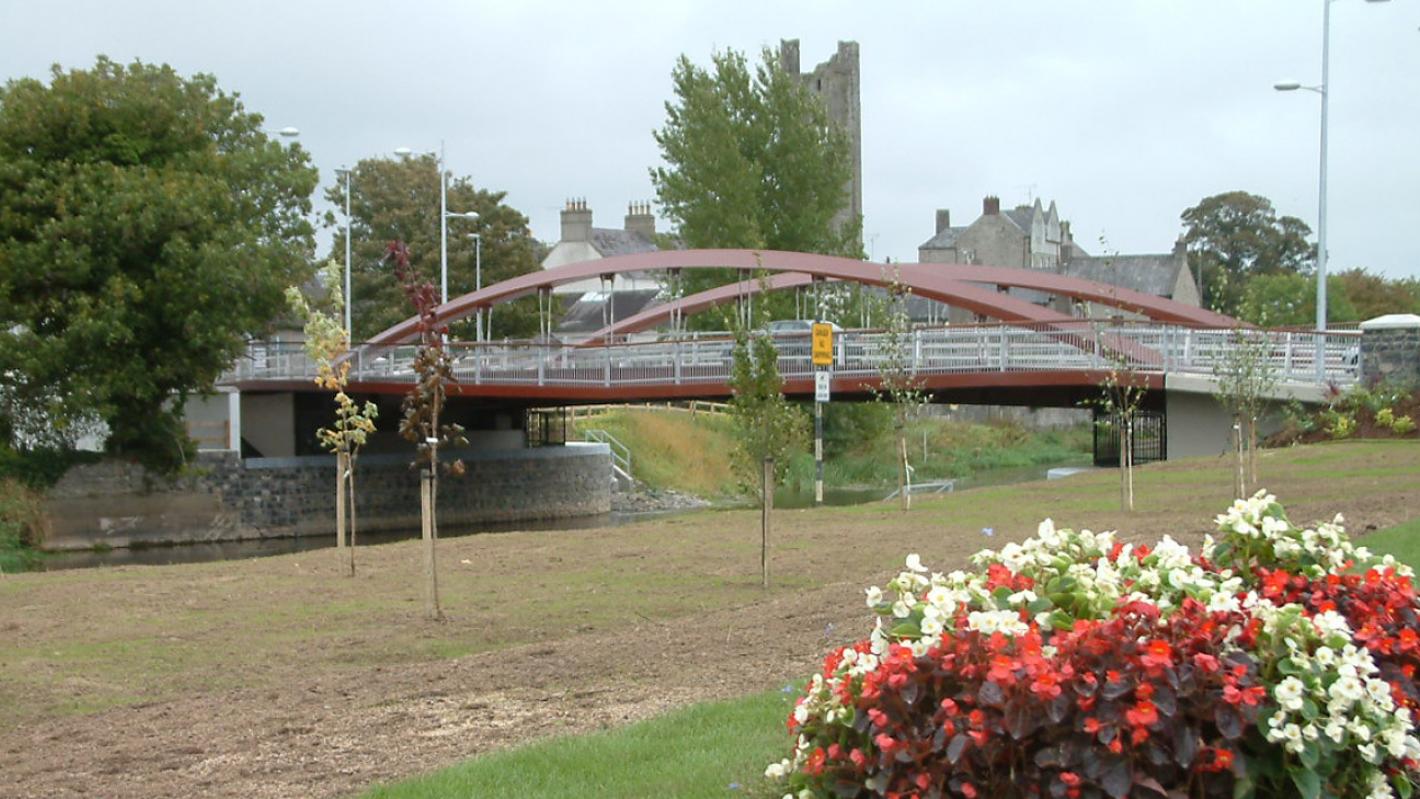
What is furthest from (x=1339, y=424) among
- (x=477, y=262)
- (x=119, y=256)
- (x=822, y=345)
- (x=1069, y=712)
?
(x=477, y=262)

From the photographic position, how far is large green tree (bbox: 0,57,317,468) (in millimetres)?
38344

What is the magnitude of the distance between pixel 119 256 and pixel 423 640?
2910 centimetres

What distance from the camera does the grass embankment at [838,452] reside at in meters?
60.7

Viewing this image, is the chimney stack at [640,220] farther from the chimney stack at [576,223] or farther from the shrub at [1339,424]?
the shrub at [1339,424]

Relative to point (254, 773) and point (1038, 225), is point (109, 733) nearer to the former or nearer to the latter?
point (254, 773)

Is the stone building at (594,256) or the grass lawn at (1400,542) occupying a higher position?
the stone building at (594,256)

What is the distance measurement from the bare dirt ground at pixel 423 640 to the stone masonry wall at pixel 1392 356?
10463mm

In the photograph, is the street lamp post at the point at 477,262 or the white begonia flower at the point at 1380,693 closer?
the white begonia flower at the point at 1380,693

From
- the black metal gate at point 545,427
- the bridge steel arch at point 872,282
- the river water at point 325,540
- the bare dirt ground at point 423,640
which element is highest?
the bridge steel arch at point 872,282

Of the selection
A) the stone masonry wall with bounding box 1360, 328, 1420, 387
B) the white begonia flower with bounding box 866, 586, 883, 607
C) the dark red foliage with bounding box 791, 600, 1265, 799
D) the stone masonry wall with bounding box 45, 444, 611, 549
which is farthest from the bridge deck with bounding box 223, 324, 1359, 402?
the dark red foliage with bounding box 791, 600, 1265, 799

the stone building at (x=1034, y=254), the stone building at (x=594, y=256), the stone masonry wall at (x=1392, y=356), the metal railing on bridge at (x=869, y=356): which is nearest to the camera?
the stone masonry wall at (x=1392, y=356)

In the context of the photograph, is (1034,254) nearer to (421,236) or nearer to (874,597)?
(421,236)

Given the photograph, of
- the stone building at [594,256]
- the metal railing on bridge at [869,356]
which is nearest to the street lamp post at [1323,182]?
the metal railing on bridge at [869,356]

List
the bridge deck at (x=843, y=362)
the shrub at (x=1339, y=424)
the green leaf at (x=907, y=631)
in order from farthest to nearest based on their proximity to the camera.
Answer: the bridge deck at (x=843, y=362) < the shrub at (x=1339, y=424) < the green leaf at (x=907, y=631)
